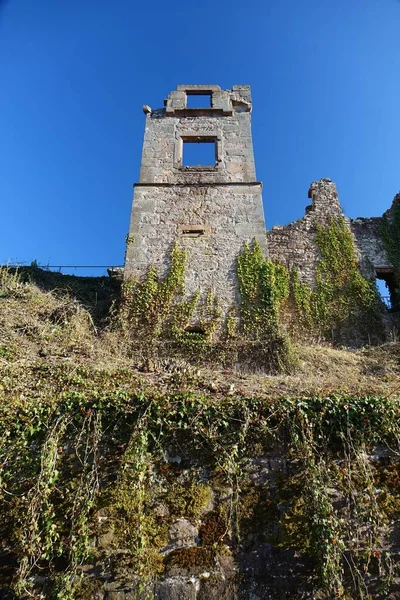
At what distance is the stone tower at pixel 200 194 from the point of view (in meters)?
9.02

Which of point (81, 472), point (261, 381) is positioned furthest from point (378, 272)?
point (81, 472)

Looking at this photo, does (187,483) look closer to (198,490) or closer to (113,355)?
(198,490)

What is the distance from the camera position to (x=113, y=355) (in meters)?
6.96

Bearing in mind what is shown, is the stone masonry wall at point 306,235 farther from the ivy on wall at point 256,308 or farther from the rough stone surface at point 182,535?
the rough stone surface at point 182,535

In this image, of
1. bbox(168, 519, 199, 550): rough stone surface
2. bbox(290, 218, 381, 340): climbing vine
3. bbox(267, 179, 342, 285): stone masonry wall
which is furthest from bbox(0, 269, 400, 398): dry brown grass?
bbox(267, 179, 342, 285): stone masonry wall

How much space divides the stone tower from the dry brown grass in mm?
1844

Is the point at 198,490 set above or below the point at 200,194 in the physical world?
below

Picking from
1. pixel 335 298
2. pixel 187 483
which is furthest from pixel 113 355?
pixel 335 298

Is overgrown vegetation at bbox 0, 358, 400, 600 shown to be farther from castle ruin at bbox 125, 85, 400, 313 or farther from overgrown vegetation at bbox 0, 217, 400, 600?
castle ruin at bbox 125, 85, 400, 313

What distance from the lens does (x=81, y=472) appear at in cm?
380

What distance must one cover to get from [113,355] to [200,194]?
17.1 feet

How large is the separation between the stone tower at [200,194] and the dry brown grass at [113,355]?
184cm

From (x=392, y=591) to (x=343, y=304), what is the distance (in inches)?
288

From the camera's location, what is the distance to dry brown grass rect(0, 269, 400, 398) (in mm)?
4957
